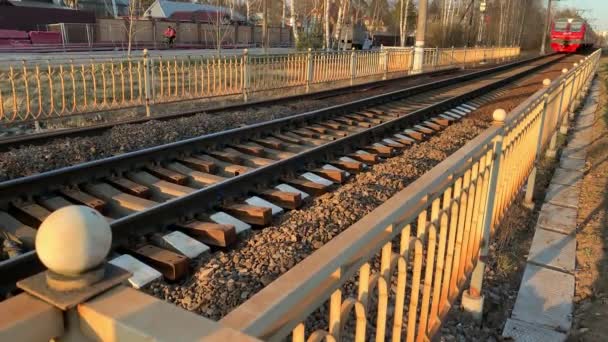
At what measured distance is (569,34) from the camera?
47.1 meters

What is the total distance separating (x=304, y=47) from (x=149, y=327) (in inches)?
1191

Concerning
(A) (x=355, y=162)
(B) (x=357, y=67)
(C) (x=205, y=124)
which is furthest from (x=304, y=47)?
(A) (x=355, y=162)

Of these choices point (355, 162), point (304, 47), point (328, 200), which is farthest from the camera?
point (304, 47)

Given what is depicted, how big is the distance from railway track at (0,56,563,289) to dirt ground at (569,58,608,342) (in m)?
2.65

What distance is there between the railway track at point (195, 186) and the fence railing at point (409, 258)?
5.36 ft

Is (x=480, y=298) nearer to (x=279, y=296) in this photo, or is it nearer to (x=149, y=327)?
(x=279, y=296)

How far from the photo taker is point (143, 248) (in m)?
4.02

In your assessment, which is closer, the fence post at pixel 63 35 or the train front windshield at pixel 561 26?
the fence post at pixel 63 35

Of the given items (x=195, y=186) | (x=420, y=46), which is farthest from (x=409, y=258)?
(x=420, y=46)

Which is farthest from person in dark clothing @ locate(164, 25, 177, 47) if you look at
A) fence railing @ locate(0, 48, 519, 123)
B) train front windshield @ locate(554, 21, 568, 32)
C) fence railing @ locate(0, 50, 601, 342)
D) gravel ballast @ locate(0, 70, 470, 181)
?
train front windshield @ locate(554, 21, 568, 32)

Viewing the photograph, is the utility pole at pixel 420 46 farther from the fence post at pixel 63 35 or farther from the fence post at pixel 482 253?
the fence post at pixel 63 35

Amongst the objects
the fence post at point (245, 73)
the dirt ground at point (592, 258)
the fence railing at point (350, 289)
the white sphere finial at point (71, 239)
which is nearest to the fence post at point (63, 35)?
the fence post at point (245, 73)

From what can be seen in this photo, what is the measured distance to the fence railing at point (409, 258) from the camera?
133cm

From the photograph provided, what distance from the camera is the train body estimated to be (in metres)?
46.5
